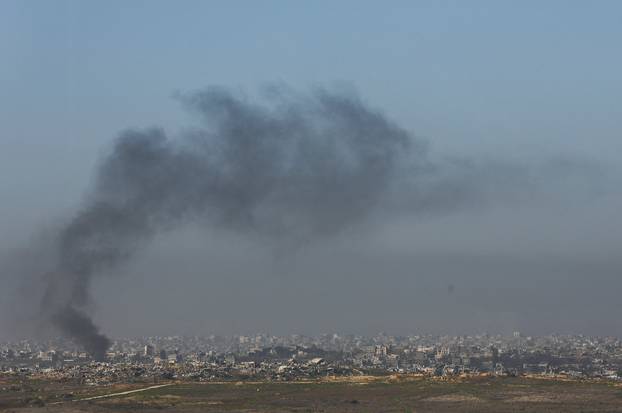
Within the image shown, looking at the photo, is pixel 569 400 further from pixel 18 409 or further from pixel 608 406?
pixel 18 409

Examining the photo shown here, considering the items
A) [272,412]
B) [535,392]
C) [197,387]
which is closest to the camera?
[272,412]

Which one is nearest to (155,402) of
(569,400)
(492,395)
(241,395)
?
(241,395)

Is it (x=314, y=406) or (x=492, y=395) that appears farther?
(x=492, y=395)

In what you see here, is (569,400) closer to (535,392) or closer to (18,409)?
(535,392)

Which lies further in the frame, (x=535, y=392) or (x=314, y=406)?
(x=535, y=392)

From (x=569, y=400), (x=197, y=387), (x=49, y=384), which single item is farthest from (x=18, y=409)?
(x=569, y=400)

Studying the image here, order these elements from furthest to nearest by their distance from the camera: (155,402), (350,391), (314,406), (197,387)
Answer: (197,387), (350,391), (155,402), (314,406)
